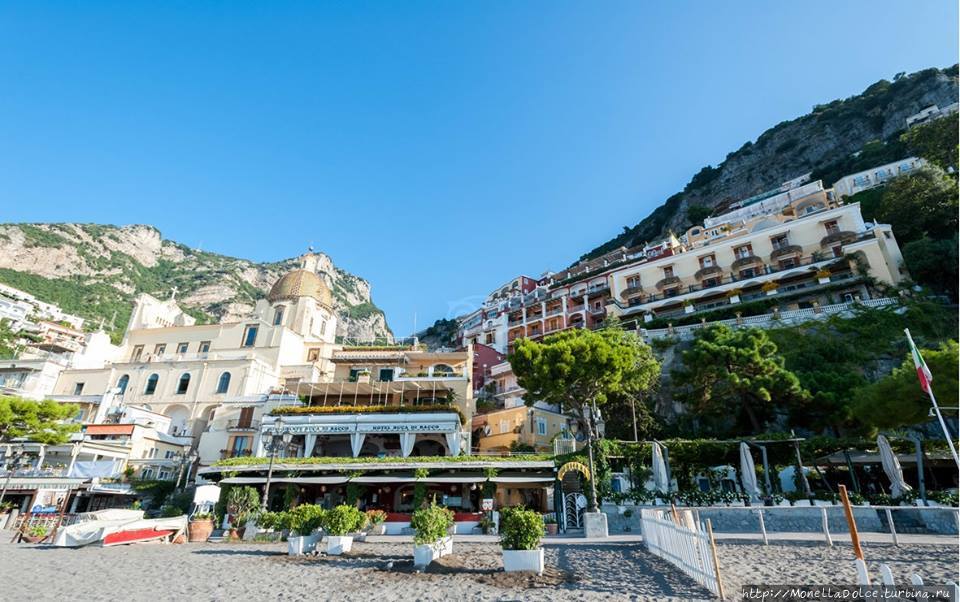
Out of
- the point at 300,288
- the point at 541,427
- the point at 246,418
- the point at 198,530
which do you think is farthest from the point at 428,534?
the point at 300,288

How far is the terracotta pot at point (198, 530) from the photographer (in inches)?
652

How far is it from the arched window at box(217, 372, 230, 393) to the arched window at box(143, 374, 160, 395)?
17.4ft

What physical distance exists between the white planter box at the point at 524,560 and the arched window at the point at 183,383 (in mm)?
32890

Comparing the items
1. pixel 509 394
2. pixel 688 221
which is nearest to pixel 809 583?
pixel 509 394

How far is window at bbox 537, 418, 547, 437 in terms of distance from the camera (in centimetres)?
3131

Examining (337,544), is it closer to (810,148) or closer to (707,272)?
(707,272)

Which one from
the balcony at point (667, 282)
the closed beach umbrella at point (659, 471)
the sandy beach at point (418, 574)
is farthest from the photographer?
the balcony at point (667, 282)

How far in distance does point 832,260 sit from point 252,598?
43932mm

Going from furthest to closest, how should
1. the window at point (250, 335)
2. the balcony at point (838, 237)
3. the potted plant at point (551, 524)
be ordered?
the balcony at point (838, 237)
the window at point (250, 335)
the potted plant at point (551, 524)

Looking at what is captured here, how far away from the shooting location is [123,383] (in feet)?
113

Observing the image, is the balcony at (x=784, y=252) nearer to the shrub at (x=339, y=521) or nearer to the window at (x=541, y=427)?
the window at (x=541, y=427)

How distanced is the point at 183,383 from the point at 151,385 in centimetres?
263

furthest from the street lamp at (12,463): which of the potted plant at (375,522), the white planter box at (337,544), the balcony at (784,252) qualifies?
the balcony at (784,252)

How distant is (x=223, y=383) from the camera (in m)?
33.1
